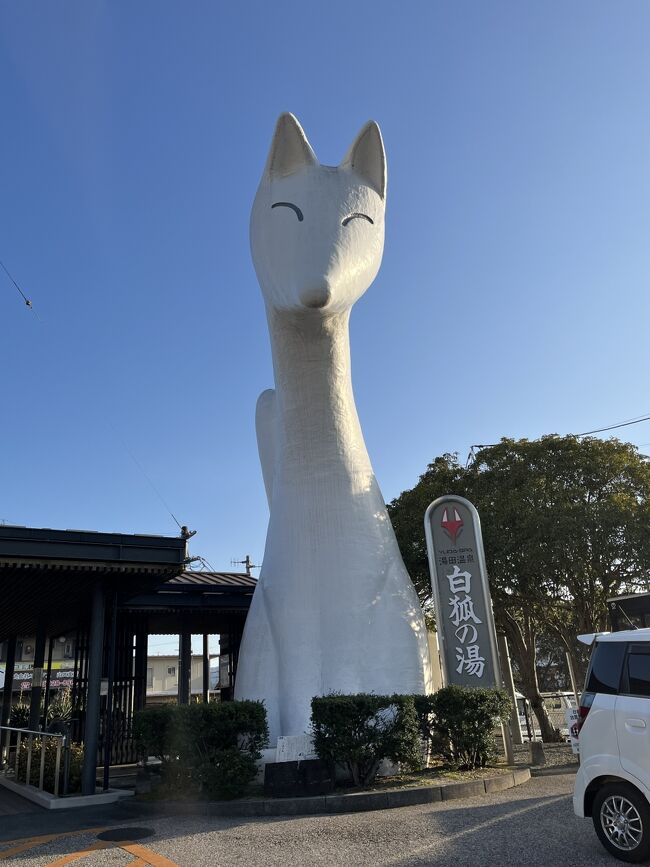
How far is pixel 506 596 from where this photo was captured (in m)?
17.4

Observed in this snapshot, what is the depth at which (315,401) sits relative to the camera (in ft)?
40.5

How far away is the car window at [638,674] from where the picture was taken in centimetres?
512

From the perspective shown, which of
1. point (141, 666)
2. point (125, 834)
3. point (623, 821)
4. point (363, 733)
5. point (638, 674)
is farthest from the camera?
point (141, 666)

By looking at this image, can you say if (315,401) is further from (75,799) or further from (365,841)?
(365,841)

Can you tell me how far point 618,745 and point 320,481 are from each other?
7346 mm

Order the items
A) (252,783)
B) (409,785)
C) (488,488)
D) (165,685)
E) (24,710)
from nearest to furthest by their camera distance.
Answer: (409,785) → (252,783) → (488,488) → (24,710) → (165,685)

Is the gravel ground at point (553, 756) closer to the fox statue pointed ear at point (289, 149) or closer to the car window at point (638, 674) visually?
the car window at point (638, 674)

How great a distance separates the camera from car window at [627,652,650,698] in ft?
→ 16.8

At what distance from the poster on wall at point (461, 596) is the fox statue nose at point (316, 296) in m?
3.99

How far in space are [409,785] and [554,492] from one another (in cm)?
881

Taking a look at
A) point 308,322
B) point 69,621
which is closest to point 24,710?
point 69,621

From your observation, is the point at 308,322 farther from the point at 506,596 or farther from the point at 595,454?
the point at 506,596

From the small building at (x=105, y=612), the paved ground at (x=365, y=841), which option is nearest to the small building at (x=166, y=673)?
the small building at (x=105, y=612)

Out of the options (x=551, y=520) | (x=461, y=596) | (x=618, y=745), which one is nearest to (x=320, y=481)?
(x=461, y=596)
